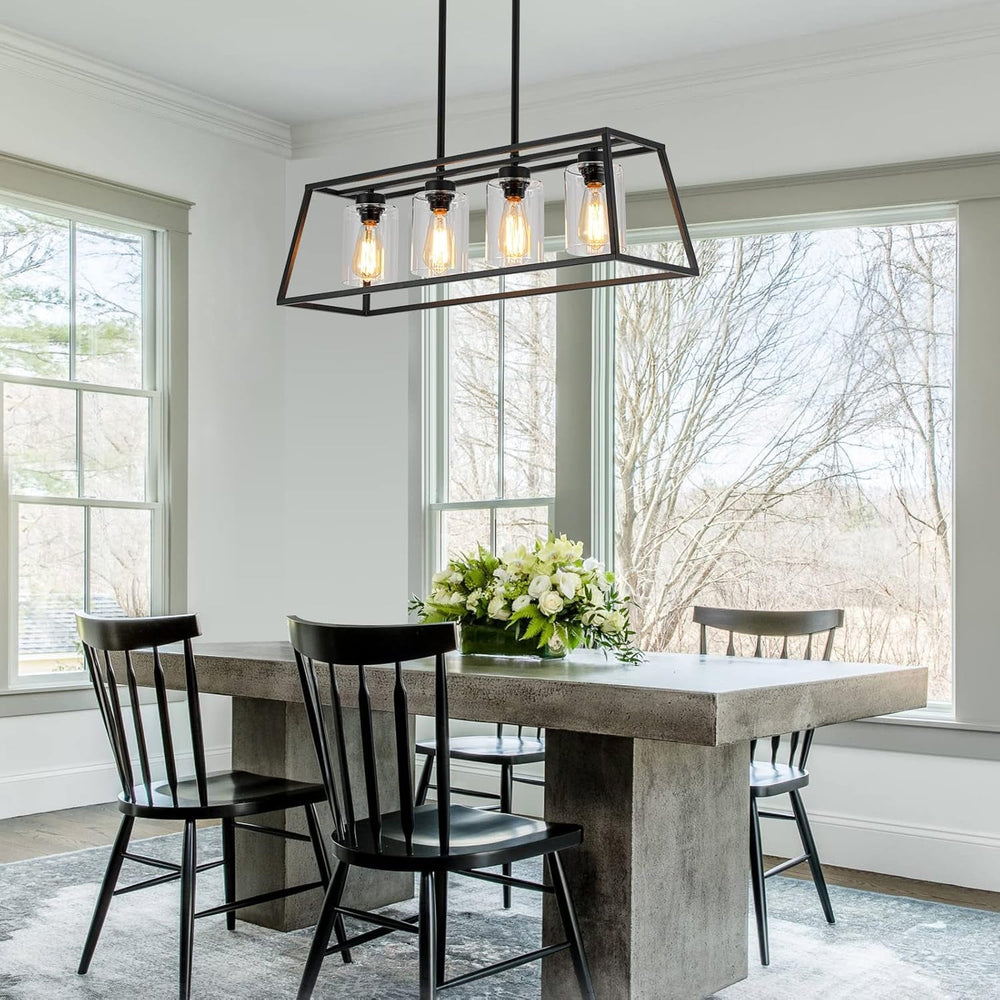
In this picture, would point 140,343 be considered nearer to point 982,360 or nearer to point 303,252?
point 303,252

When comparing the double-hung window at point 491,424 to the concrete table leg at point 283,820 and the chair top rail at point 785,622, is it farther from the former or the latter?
the concrete table leg at point 283,820

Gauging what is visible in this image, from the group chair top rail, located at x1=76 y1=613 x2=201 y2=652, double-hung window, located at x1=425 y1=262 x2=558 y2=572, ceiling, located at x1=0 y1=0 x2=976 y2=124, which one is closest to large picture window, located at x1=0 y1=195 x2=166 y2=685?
ceiling, located at x1=0 y1=0 x2=976 y2=124

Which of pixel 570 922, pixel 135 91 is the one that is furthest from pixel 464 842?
pixel 135 91

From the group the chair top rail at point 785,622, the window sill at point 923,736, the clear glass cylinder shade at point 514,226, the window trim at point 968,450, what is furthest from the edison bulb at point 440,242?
the window sill at point 923,736

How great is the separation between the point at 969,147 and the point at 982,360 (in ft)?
2.38

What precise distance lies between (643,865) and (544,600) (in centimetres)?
68

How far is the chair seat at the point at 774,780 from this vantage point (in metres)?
3.13

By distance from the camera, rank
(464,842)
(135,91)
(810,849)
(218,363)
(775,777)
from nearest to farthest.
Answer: (464,842)
(775,777)
(810,849)
(135,91)
(218,363)

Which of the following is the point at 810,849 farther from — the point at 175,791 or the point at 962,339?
the point at 962,339

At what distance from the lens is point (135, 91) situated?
5066mm

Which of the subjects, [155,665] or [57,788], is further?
[57,788]

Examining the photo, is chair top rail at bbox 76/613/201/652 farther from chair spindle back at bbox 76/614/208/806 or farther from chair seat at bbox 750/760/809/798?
chair seat at bbox 750/760/809/798

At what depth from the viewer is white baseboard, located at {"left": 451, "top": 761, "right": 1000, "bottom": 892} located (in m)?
3.95

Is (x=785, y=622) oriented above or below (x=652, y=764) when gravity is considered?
above
